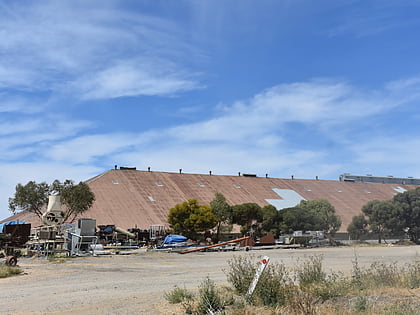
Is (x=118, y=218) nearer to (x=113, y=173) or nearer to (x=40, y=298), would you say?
(x=113, y=173)

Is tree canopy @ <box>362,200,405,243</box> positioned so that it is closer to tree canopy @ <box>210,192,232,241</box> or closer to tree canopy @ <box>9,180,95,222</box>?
tree canopy @ <box>210,192,232,241</box>

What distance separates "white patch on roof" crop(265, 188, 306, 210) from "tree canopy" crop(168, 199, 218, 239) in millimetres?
26241

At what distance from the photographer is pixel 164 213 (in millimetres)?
65000

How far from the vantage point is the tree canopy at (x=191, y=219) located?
48906 millimetres

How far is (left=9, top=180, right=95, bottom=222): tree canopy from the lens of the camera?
152ft

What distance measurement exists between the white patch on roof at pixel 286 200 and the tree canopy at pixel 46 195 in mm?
35679

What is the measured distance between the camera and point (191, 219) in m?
48.7

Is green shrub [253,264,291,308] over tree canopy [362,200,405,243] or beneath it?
beneath

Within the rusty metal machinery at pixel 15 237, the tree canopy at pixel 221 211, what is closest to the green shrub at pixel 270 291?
the rusty metal machinery at pixel 15 237

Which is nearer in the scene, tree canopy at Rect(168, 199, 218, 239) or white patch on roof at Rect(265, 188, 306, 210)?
tree canopy at Rect(168, 199, 218, 239)

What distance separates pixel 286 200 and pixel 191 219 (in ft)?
116

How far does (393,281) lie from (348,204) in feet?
254

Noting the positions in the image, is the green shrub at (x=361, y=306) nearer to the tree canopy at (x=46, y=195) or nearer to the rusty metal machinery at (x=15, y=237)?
the rusty metal machinery at (x=15, y=237)

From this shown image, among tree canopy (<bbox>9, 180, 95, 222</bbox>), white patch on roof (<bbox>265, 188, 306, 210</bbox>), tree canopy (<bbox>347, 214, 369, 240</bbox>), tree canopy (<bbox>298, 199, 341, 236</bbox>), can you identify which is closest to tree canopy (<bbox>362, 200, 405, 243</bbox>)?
tree canopy (<bbox>347, 214, 369, 240</bbox>)
